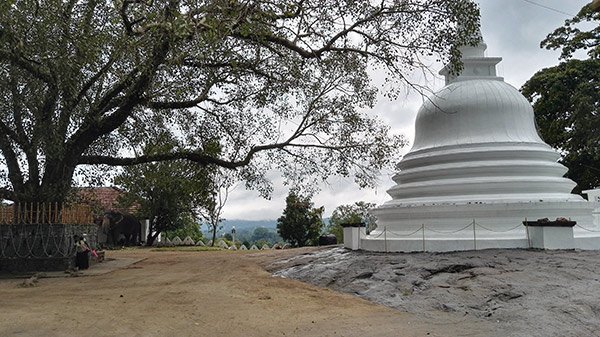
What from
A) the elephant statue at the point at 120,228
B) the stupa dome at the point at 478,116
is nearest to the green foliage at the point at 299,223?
the elephant statue at the point at 120,228

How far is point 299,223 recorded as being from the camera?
28.8m

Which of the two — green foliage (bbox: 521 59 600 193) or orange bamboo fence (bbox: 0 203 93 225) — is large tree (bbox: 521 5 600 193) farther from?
orange bamboo fence (bbox: 0 203 93 225)

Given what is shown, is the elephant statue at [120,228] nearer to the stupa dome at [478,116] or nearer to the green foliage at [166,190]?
the green foliage at [166,190]

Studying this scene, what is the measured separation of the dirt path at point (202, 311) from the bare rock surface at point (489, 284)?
1.32ft

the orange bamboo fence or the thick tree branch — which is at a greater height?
the thick tree branch

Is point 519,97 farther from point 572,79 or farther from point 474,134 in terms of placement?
point 572,79

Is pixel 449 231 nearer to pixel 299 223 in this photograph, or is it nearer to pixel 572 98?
pixel 572 98

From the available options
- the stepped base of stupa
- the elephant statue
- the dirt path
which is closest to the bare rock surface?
the dirt path

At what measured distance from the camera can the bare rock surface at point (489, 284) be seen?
253 inches

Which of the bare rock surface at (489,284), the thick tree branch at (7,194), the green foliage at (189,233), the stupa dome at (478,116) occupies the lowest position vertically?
the bare rock surface at (489,284)

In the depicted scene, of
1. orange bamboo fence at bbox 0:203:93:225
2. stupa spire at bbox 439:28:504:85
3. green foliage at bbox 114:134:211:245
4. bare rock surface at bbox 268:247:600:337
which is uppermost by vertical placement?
stupa spire at bbox 439:28:504:85

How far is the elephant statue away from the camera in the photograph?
29808mm

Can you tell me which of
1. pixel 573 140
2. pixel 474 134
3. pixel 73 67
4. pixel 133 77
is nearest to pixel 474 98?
pixel 474 134

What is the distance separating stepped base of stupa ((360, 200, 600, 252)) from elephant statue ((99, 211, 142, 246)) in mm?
21521
